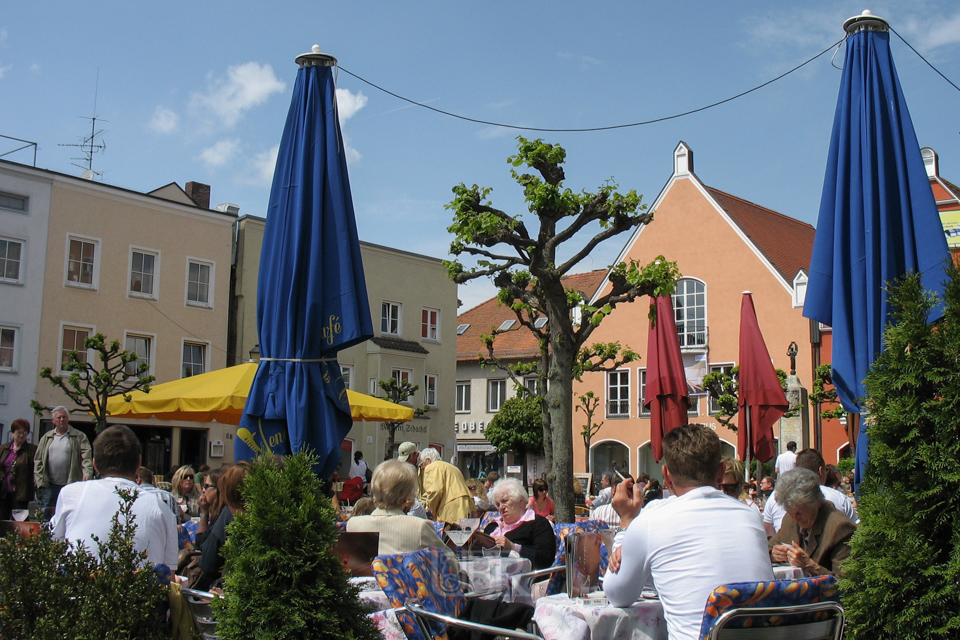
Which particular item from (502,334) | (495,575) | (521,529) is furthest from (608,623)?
(502,334)

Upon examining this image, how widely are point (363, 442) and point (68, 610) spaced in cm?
3119

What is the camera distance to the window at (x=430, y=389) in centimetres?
3725

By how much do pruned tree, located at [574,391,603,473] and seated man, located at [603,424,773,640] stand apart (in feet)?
106

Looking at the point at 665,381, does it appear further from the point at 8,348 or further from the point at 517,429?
the point at 517,429

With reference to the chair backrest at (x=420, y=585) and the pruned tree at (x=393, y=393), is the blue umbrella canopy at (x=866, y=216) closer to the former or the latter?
the chair backrest at (x=420, y=585)

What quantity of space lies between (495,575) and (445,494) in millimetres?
4240

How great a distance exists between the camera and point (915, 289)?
3.69 m

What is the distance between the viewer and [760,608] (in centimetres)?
338

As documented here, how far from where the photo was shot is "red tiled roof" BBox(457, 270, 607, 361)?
153 ft

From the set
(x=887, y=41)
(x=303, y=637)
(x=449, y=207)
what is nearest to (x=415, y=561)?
(x=303, y=637)

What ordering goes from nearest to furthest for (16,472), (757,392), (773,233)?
(16,472) → (757,392) → (773,233)

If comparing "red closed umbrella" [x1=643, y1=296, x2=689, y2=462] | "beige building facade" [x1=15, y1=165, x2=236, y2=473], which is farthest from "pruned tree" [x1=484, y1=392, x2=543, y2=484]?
"red closed umbrella" [x1=643, y1=296, x2=689, y2=462]

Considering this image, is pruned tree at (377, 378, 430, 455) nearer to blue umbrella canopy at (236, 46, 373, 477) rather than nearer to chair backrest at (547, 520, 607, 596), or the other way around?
chair backrest at (547, 520, 607, 596)

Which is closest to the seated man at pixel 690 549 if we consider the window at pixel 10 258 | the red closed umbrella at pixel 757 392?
the red closed umbrella at pixel 757 392
